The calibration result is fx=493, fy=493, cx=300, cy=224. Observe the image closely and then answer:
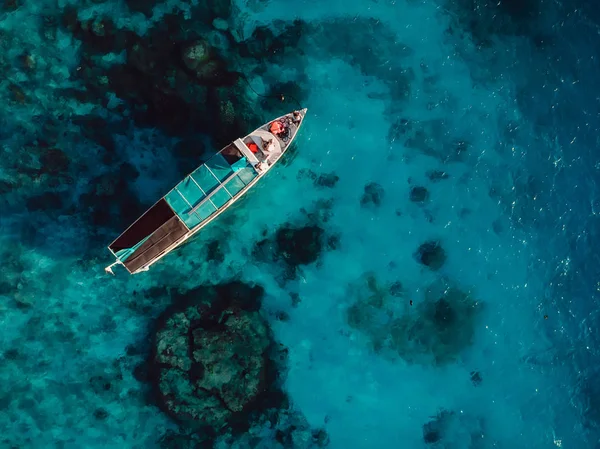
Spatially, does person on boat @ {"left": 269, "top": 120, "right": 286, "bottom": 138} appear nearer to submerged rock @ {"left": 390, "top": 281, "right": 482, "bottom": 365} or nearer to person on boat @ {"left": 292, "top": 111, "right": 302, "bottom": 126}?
person on boat @ {"left": 292, "top": 111, "right": 302, "bottom": 126}

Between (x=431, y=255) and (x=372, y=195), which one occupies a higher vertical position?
(x=372, y=195)

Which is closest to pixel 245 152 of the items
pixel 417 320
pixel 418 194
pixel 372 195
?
pixel 372 195

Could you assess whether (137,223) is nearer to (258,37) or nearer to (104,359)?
(104,359)

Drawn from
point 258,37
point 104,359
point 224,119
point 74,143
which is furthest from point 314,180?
point 104,359

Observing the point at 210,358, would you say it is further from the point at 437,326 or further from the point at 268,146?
the point at 437,326

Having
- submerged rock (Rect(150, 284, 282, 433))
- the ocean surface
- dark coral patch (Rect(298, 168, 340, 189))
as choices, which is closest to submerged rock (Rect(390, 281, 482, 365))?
the ocean surface

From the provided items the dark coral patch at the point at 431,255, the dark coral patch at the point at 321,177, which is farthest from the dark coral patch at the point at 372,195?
the dark coral patch at the point at 431,255
